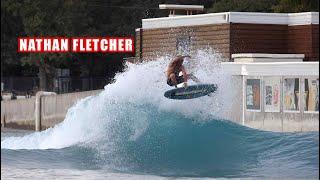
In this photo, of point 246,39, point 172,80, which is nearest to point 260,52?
point 246,39

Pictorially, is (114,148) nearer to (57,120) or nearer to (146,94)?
(146,94)

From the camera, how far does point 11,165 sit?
2062cm

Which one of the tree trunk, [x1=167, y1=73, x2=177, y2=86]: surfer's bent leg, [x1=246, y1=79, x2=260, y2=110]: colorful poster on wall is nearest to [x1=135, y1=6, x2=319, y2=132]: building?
[x1=246, y1=79, x2=260, y2=110]: colorful poster on wall

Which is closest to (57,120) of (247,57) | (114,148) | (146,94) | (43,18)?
(43,18)

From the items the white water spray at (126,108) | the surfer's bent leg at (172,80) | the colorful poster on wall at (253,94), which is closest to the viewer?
the white water spray at (126,108)

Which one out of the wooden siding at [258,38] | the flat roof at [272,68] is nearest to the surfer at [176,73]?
the flat roof at [272,68]

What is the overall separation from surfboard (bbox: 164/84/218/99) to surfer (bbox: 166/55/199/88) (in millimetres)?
266

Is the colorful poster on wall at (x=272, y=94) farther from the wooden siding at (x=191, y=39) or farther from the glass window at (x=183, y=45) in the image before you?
the glass window at (x=183, y=45)

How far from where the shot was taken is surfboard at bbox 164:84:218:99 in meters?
27.6

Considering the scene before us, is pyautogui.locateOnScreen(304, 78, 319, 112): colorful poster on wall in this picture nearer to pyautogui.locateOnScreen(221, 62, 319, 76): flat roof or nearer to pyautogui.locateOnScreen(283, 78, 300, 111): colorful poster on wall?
pyautogui.locateOnScreen(221, 62, 319, 76): flat roof

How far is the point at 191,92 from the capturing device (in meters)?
28.1

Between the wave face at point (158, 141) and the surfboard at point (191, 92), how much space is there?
9.2 inches

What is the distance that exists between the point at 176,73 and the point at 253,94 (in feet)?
31.1

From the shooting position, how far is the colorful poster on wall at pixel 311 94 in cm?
3416
